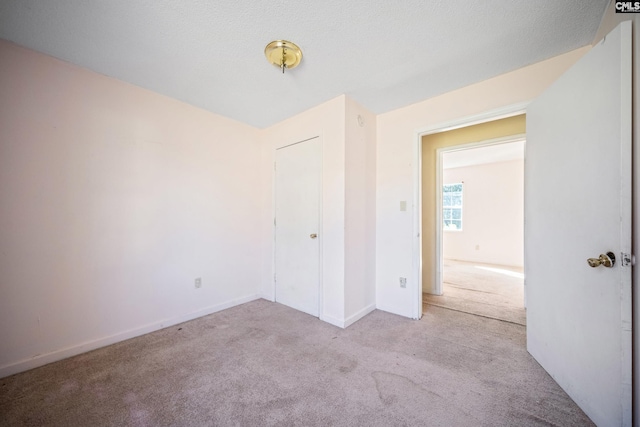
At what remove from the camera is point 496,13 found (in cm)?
147

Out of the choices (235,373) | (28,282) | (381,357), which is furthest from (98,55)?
(381,357)

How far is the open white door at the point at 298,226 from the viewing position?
2.78 meters

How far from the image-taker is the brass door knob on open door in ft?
3.86

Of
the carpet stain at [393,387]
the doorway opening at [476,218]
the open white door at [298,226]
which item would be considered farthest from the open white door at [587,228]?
the open white door at [298,226]

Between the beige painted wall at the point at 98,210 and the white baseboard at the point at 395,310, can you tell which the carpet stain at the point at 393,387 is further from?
the beige painted wall at the point at 98,210

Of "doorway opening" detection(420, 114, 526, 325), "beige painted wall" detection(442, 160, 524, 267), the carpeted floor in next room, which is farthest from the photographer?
"beige painted wall" detection(442, 160, 524, 267)

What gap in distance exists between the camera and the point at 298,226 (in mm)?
2957

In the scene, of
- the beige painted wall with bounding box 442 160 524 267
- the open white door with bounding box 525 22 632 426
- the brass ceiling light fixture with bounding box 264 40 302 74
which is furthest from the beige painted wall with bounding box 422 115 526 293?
the beige painted wall with bounding box 442 160 524 267

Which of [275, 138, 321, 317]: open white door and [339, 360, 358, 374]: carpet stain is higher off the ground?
[275, 138, 321, 317]: open white door

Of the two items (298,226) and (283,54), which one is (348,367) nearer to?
(298,226)

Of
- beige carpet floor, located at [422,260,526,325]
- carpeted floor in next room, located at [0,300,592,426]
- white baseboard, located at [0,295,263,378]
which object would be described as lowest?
beige carpet floor, located at [422,260,526,325]

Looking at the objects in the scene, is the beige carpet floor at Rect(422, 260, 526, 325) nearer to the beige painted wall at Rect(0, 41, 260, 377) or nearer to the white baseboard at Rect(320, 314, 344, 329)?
the white baseboard at Rect(320, 314, 344, 329)

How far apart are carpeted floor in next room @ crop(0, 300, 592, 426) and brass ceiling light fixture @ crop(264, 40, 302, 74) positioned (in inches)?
94.4

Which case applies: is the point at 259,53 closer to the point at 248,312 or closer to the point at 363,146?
the point at 363,146
